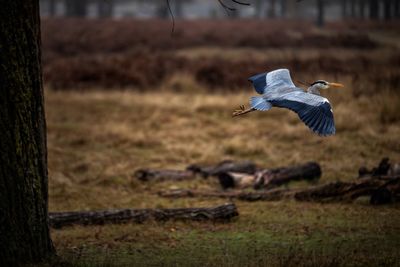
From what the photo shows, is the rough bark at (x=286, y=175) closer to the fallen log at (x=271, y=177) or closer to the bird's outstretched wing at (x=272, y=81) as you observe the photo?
the fallen log at (x=271, y=177)

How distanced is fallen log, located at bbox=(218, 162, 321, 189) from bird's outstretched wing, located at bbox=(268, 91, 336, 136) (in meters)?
4.58

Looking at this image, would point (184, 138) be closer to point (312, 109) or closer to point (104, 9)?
point (312, 109)

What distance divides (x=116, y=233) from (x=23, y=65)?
254 cm

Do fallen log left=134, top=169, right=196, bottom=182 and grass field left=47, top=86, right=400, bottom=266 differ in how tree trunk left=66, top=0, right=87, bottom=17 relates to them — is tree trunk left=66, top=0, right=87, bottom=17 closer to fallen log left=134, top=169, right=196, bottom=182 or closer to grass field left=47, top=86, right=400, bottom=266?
grass field left=47, top=86, right=400, bottom=266

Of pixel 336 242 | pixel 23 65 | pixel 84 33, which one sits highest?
pixel 23 65

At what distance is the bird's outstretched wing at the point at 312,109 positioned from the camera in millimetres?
4434

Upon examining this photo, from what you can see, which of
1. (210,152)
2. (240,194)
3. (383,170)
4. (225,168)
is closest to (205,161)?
(210,152)

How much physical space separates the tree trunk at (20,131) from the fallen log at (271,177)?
4207mm

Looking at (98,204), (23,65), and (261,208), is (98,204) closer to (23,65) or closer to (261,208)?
(261,208)

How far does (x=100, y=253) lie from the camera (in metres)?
6.30

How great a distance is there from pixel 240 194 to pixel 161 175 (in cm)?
172

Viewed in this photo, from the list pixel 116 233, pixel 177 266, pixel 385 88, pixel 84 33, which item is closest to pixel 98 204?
pixel 116 233

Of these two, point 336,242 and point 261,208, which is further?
point 261,208

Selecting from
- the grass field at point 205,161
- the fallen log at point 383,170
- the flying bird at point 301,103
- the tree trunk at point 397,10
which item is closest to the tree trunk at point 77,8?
the tree trunk at point 397,10
